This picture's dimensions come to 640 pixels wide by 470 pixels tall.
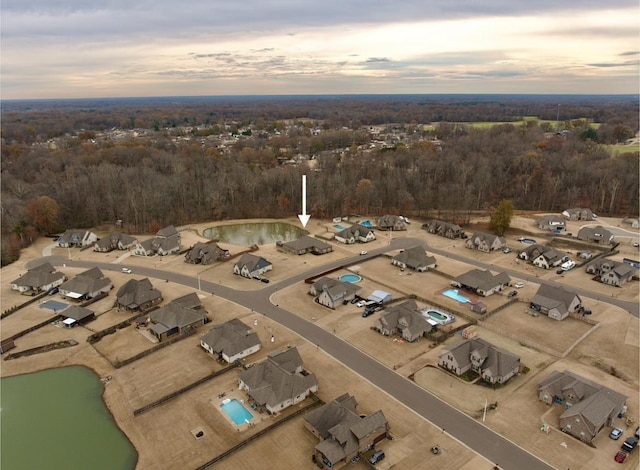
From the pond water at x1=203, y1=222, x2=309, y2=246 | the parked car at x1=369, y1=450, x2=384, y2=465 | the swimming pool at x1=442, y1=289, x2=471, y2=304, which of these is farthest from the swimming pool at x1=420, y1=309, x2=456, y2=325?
the pond water at x1=203, y1=222, x2=309, y2=246

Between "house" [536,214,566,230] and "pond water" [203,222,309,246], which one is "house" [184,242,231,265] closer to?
"pond water" [203,222,309,246]

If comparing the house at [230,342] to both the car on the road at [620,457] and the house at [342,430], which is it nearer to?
the house at [342,430]

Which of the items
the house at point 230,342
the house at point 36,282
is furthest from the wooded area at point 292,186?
the house at point 230,342

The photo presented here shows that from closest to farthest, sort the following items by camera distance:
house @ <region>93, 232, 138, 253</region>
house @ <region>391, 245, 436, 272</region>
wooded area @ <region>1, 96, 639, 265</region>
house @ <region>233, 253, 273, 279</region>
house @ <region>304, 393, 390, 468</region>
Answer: house @ <region>304, 393, 390, 468</region> → house @ <region>233, 253, 273, 279</region> → house @ <region>391, 245, 436, 272</region> → house @ <region>93, 232, 138, 253</region> → wooded area @ <region>1, 96, 639, 265</region>

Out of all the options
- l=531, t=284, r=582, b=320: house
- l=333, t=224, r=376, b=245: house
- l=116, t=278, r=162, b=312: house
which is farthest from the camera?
l=333, t=224, r=376, b=245: house

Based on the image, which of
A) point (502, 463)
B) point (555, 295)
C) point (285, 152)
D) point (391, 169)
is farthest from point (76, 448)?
point (285, 152)

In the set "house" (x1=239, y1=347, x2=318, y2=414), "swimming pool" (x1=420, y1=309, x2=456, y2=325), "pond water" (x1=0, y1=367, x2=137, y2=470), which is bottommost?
"pond water" (x1=0, y1=367, x2=137, y2=470)
